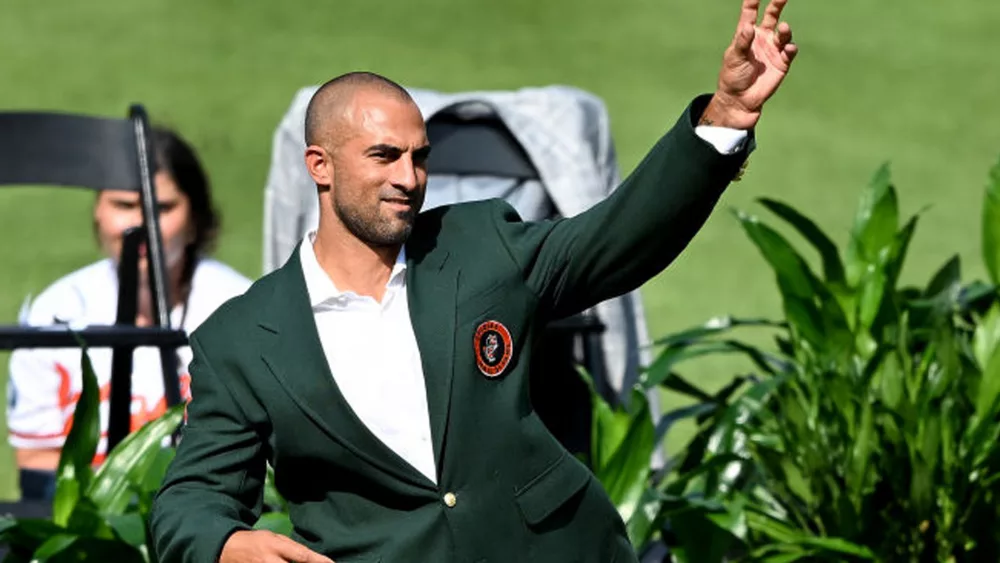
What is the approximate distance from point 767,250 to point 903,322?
1.11 feet

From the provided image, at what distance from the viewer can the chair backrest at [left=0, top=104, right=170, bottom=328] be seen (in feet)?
18.9

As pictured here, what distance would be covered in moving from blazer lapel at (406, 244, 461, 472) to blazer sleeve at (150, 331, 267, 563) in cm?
28

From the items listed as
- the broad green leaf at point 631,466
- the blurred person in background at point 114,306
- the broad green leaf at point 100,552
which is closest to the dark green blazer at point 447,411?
the broad green leaf at point 100,552

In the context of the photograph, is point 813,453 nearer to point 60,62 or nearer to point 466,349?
point 466,349

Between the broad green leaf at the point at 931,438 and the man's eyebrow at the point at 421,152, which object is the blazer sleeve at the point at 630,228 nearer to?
the man's eyebrow at the point at 421,152

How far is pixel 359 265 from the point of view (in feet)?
11.8

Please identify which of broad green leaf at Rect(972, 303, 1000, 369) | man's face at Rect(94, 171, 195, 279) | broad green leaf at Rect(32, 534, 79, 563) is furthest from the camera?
man's face at Rect(94, 171, 195, 279)

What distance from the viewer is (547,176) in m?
6.32

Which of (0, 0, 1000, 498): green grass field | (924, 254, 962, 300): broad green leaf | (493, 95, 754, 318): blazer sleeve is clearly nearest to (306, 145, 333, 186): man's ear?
(493, 95, 754, 318): blazer sleeve

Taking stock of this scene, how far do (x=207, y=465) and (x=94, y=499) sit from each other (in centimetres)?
139

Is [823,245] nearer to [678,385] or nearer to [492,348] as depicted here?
[678,385]

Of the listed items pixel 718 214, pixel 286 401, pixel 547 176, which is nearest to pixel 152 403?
pixel 547 176

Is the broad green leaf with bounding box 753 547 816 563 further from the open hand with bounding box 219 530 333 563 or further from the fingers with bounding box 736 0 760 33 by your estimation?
the fingers with bounding box 736 0 760 33

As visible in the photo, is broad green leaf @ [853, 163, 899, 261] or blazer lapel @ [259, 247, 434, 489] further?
broad green leaf @ [853, 163, 899, 261]
